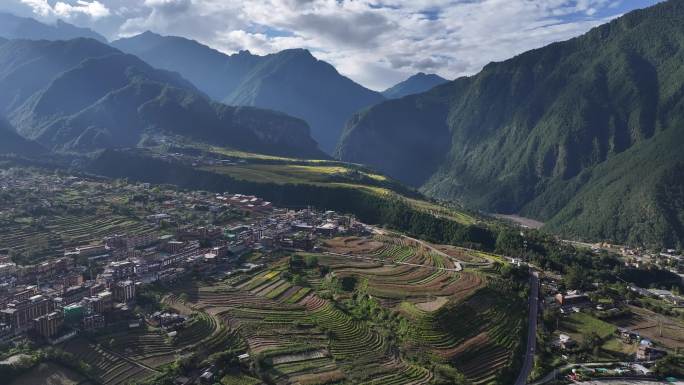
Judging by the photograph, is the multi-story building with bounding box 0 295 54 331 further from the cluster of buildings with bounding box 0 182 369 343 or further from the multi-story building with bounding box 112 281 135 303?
the multi-story building with bounding box 112 281 135 303

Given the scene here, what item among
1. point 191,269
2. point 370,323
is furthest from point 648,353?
point 191,269

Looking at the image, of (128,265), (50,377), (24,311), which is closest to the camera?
(50,377)

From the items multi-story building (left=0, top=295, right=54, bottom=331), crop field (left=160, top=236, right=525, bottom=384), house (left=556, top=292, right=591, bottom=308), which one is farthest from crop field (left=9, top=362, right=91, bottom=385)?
house (left=556, top=292, right=591, bottom=308)

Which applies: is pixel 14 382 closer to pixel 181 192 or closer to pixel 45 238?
pixel 45 238

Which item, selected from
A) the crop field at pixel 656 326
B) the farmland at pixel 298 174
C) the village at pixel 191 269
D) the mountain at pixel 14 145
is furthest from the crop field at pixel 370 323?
the mountain at pixel 14 145

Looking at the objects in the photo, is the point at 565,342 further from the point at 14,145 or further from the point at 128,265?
the point at 14,145

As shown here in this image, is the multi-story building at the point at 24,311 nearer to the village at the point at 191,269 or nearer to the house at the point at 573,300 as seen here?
the village at the point at 191,269
